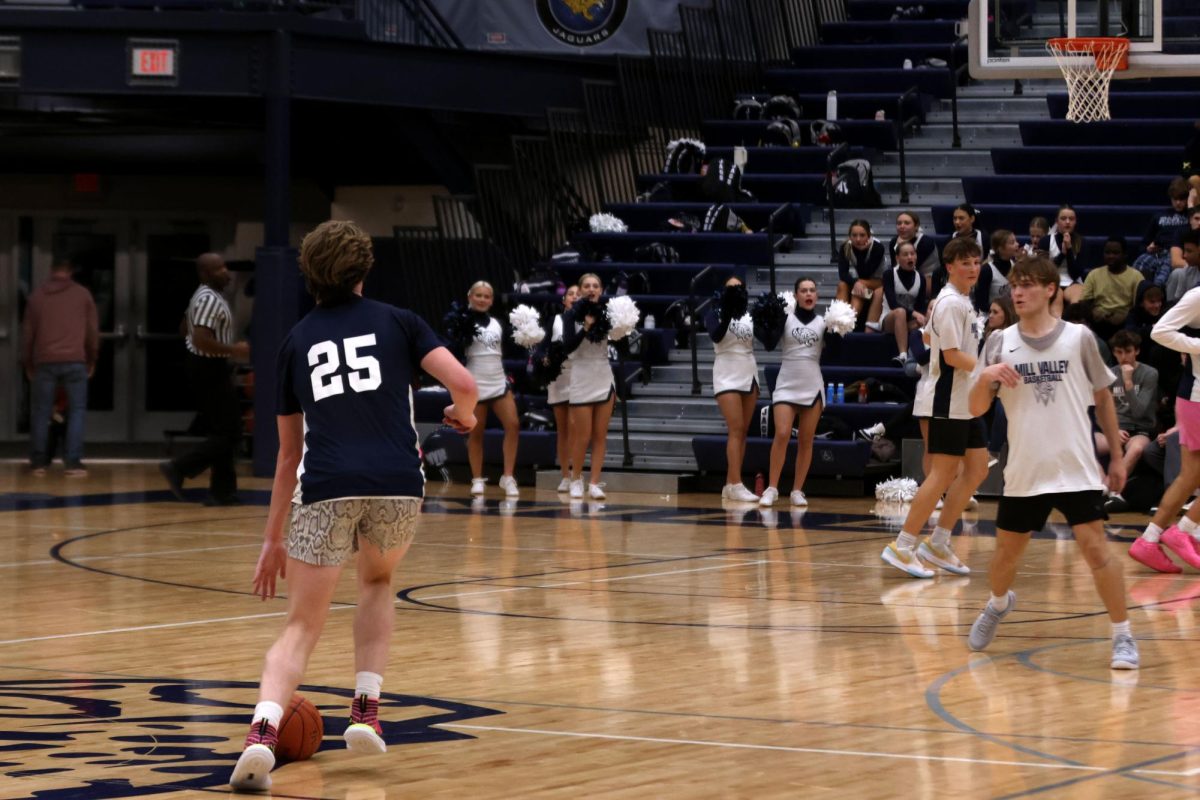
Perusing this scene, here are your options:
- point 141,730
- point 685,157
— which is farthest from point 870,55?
point 141,730

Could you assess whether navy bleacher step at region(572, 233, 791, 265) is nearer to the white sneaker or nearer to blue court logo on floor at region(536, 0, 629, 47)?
blue court logo on floor at region(536, 0, 629, 47)

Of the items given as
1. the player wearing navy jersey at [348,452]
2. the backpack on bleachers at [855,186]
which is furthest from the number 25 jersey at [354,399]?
the backpack on bleachers at [855,186]

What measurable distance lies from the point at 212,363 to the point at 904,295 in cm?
720

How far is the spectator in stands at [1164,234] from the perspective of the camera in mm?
18375

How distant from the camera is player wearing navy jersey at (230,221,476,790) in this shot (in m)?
6.16

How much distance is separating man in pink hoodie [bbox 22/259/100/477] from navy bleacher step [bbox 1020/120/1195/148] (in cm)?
1119

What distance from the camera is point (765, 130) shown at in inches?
944

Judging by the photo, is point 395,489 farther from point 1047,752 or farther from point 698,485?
point 698,485

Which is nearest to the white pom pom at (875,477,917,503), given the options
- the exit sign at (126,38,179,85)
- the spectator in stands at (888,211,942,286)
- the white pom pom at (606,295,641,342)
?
the spectator in stands at (888,211,942,286)

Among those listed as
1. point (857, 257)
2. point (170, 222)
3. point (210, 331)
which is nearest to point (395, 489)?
Result: point (210, 331)

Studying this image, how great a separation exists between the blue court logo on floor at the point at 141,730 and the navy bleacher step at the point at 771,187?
15.7 m

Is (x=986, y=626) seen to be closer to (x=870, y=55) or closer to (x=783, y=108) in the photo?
(x=783, y=108)

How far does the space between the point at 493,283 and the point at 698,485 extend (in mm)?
4256

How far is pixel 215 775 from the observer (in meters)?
6.05
